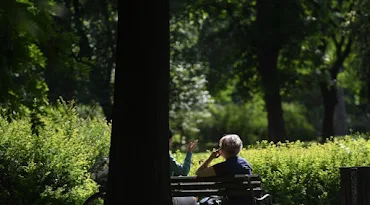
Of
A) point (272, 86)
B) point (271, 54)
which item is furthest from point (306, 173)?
point (271, 54)

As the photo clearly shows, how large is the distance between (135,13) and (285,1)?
19.4m

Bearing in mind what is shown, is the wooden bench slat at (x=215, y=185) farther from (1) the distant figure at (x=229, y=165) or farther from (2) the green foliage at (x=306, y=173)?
(2) the green foliage at (x=306, y=173)

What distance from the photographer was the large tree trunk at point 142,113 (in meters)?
8.16

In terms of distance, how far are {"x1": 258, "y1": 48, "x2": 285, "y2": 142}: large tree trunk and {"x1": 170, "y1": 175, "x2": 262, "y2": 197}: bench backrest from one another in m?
19.1

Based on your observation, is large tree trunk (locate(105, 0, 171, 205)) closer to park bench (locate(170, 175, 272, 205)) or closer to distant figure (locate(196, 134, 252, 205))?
park bench (locate(170, 175, 272, 205))

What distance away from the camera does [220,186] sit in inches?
356

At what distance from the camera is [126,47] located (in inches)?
326

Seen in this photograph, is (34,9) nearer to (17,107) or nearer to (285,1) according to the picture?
(17,107)

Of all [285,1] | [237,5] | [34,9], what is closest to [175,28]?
[237,5]

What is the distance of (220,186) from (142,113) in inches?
54.3

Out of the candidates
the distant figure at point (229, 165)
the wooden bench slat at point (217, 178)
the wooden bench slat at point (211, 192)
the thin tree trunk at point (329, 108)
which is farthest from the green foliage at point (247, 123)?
the wooden bench slat at point (211, 192)

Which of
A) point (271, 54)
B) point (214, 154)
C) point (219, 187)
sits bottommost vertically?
point (219, 187)

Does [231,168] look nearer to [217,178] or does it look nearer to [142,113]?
[217,178]

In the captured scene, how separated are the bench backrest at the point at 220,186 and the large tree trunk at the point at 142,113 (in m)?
0.85
